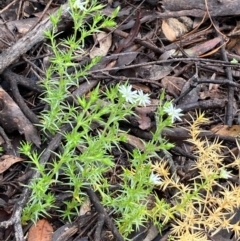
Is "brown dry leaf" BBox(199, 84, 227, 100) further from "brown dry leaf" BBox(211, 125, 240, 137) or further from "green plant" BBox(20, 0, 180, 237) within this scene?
"green plant" BBox(20, 0, 180, 237)

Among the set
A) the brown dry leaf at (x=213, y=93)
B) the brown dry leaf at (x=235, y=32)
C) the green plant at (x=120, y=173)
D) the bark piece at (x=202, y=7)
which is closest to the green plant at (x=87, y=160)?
the green plant at (x=120, y=173)

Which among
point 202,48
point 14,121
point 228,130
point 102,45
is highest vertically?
point 14,121

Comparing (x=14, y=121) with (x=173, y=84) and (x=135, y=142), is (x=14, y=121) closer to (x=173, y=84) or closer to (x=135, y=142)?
(x=135, y=142)

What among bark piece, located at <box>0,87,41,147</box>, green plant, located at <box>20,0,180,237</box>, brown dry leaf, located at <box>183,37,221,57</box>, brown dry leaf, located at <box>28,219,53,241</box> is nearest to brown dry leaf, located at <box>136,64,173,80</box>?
brown dry leaf, located at <box>183,37,221,57</box>

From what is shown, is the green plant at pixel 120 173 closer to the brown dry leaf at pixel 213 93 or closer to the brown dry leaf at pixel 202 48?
the brown dry leaf at pixel 213 93

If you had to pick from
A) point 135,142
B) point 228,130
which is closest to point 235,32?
point 228,130

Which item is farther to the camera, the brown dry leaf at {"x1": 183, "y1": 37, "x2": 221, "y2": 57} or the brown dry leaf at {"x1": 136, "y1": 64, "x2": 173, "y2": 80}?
the brown dry leaf at {"x1": 183, "y1": 37, "x2": 221, "y2": 57}
